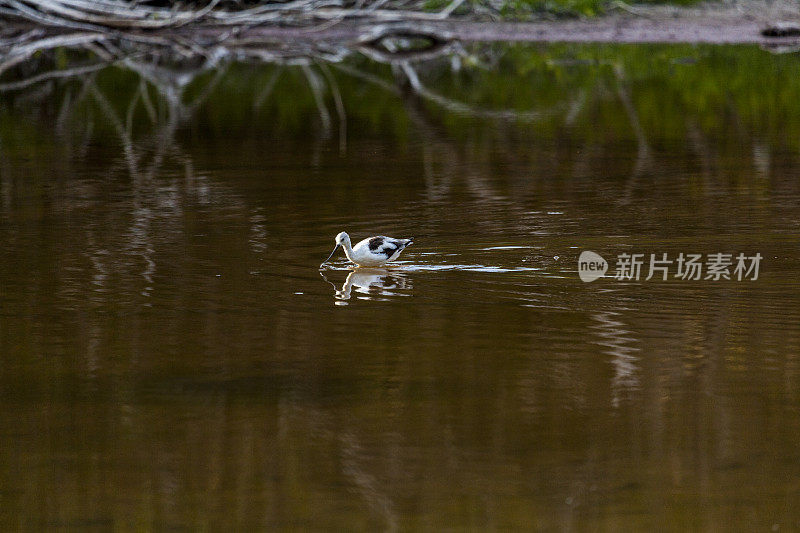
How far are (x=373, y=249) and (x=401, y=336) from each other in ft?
5.00

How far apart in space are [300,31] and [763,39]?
7350 mm

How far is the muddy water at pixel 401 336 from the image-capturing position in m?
4.41

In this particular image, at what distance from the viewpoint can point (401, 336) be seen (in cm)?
625

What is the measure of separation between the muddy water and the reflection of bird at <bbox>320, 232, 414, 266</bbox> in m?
0.12

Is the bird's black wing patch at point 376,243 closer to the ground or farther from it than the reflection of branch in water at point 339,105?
closer to the ground

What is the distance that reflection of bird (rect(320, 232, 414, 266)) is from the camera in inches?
304

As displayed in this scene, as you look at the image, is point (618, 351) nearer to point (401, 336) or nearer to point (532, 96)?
point (401, 336)

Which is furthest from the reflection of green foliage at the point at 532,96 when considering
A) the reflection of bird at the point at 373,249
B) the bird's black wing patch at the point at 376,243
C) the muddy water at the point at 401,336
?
the bird's black wing patch at the point at 376,243

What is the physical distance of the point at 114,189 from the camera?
1052cm

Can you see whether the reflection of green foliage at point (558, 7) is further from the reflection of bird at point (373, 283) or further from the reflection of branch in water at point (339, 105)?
the reflection of bird at point (373, 283)

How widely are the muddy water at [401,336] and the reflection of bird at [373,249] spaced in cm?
12

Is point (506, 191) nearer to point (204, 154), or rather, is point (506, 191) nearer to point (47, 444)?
point (204, 154)

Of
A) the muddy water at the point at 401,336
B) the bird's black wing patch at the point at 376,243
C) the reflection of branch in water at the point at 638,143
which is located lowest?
the muddy water at the point at 401,336

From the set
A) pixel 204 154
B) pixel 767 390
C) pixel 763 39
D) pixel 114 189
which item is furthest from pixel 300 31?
pixel 767 390
